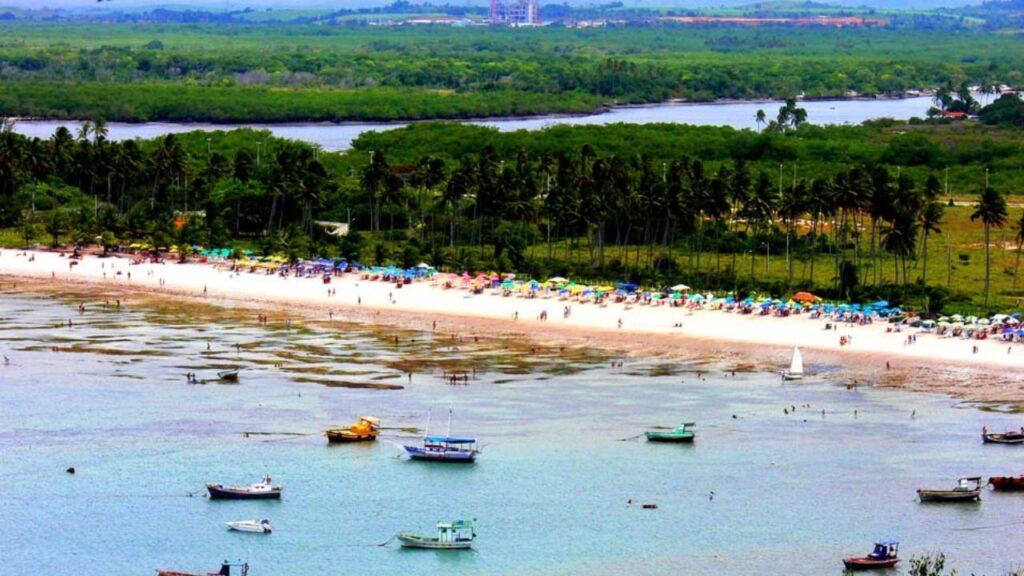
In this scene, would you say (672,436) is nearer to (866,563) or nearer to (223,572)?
(866,563)

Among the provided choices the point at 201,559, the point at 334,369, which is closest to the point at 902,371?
the point at 334,369

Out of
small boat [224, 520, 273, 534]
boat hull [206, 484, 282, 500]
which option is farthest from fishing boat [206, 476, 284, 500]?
small boat [224, 520, 273, 534]

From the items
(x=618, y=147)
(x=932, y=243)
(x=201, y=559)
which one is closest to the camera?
(x=201, y=559)

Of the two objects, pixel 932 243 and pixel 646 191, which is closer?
pixel 646 191

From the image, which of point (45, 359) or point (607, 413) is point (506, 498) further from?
point (45, 359)

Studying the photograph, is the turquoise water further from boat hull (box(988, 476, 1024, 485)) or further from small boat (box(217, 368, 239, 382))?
boat hull (box(988, 476, 1024, 485))
